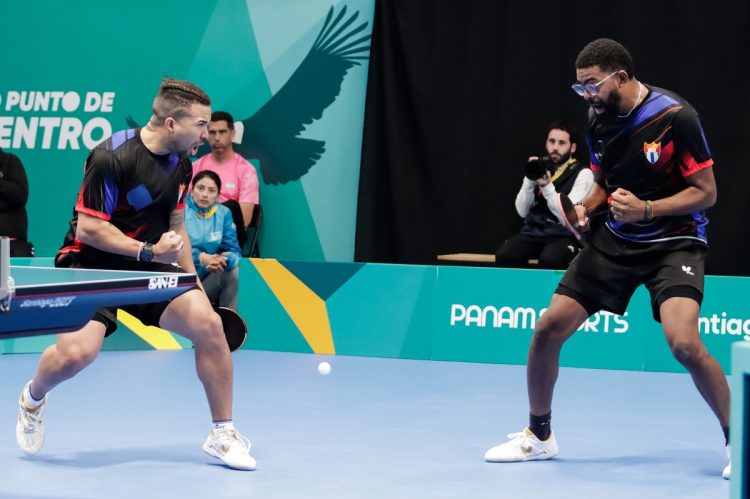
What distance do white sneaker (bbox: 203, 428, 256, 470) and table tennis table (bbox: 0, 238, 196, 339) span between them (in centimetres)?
112

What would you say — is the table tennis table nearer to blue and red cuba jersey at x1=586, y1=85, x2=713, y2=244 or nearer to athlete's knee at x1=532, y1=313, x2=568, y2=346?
athlete's knee at x1=532, y1=313, x2=568, y2=346

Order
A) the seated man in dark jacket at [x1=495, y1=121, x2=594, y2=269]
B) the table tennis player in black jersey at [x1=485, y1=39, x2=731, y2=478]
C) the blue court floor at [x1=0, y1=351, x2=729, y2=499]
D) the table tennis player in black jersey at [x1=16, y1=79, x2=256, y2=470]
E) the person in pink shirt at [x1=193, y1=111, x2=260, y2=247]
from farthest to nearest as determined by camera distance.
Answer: the person in pink shirt at [x1=193, y1=111, x2=260, y2=247]
the seated man in dark jacket at [x1=495, y1=121, x2=594, y2=269]
the table tennis player in black jersey at [x1=485, y1=39, x2=731, y2=478]
the table tennis player in black jersey at [x1=16, y1=79, x2=256, y2=470]
the blue court floor at [x1=0, y1=351, x2=729, y2=499]

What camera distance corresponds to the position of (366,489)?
14.1ft

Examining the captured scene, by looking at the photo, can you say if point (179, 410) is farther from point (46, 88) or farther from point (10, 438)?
point (46, 88)

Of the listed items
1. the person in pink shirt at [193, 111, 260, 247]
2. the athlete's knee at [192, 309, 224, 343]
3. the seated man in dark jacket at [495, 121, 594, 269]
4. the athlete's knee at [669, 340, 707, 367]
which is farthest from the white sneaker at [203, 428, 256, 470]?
the person in pink shirt at [193, 111, 260, 247]

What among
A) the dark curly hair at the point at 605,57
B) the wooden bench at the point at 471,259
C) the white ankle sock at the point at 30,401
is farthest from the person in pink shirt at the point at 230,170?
the dark curly hair at the point at 605,57

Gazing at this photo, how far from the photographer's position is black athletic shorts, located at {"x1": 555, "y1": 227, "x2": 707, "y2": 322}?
4691 mm

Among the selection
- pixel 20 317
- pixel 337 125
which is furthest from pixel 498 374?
pixel 20 317

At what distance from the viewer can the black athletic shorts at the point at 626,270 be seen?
4.69 meters

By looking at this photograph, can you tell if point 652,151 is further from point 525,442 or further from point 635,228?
point 525,442

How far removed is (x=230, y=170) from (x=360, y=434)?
521 cm

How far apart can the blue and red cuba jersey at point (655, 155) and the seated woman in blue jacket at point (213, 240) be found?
4702 mm

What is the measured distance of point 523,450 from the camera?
4961 millimetres

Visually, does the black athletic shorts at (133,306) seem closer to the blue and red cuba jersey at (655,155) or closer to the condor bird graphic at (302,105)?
the blue and red cuba jersey at (655,155)
